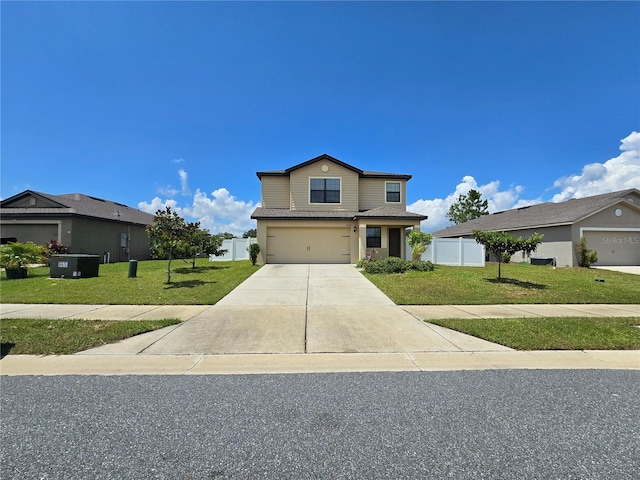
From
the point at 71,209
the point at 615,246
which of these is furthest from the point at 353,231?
the point at 71,209

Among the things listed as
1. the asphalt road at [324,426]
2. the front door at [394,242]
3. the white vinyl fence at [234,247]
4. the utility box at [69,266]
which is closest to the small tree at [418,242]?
the front door at [394,242]

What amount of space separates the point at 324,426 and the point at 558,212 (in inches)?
1037

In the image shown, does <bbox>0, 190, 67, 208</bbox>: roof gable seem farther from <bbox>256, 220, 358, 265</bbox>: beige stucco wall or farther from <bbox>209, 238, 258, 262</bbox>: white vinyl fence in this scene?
<bbox>256, 220, 358, 265</bbox>: beige stucco wall

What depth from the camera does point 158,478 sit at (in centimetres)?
226

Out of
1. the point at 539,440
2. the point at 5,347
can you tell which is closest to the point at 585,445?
the point at 539,440

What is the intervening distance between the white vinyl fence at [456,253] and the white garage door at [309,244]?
527 cm

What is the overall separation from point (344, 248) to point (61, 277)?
564 inches

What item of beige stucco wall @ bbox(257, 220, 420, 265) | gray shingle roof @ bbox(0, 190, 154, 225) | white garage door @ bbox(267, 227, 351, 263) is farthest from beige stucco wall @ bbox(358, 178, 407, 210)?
gray shingle roof @ bbox(0, 190, 154, 225)

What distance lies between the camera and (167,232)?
12297 millimetres

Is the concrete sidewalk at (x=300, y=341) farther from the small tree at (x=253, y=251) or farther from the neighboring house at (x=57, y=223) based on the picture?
the neighboring house at (x=57, y=223)

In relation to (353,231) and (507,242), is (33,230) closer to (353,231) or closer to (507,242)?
(353,231)

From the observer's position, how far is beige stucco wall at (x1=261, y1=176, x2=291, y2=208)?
846 inches

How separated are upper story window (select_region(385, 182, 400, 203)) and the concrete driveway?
41.3 ft

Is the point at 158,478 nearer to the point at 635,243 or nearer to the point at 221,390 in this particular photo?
the point at 221,390
